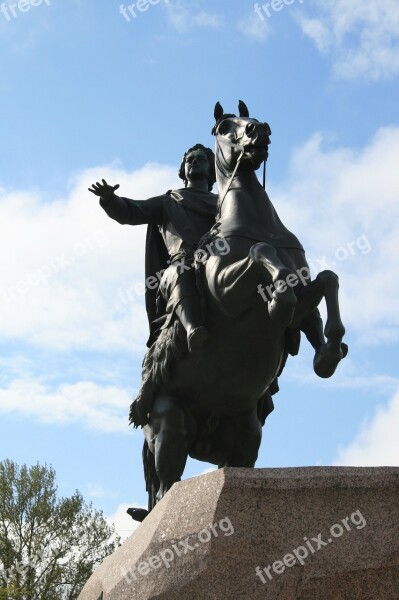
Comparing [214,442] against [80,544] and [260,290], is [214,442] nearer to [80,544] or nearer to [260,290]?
[260,290]

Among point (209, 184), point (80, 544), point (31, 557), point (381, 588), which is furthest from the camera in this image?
point (80, 544)

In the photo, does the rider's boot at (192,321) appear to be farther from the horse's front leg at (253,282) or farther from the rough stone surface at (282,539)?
the rough stone surface at (282,539)

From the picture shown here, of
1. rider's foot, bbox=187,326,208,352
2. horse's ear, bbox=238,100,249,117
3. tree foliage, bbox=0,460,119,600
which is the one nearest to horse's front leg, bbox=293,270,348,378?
rider's foot, bbox=187,326,208,352

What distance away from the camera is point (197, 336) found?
648cm

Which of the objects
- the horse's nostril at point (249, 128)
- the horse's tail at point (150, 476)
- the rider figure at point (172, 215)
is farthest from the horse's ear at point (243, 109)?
the horse's tail at point (150, 476)

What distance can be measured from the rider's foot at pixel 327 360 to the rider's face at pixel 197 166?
3.05m

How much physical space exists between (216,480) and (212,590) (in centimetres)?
61

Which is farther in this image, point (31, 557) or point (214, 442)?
point (31, 557)

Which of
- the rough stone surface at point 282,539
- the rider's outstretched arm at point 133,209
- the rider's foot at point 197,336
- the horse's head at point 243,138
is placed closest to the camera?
the rough stone surface at point 282,539

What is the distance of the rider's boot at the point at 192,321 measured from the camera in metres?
6.49

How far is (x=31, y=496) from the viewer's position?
25750 mm

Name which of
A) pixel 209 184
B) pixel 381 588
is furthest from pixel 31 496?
pixel 381 588

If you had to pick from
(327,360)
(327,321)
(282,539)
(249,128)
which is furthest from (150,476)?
(249,128)

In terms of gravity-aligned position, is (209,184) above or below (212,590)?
above
